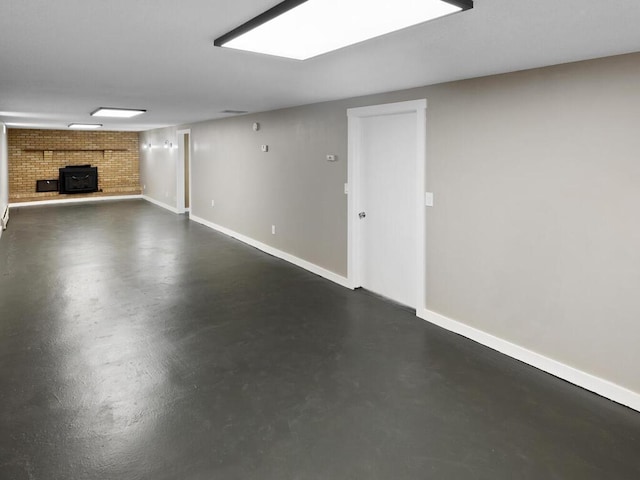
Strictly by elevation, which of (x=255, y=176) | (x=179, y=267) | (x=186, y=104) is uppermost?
(x=186, y=104)

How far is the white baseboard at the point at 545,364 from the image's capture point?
9.05ft

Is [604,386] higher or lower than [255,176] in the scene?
lower

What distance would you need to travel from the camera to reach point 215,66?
3205 mm

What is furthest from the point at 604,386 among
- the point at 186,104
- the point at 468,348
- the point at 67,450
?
the point at 186,104

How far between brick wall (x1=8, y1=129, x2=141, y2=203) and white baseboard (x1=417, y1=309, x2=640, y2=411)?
1229 centimetres

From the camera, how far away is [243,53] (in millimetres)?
2785

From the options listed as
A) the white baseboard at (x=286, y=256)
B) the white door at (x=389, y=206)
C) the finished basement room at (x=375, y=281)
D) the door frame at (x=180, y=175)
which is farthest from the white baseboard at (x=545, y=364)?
the door frame at (x=180, y=175)

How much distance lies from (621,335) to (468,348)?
107cm

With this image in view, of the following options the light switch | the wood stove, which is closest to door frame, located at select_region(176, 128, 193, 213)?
the wood stove

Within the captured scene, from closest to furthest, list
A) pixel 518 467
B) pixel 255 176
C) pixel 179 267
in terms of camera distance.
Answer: pixel 518 467
pixel 179 267
pixel 255 176

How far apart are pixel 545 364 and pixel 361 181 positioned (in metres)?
2.60

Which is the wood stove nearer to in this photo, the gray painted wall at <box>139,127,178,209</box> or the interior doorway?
the gray painted wall at <box>139,127,178,209</box>

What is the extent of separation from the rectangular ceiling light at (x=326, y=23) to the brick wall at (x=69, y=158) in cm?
1221

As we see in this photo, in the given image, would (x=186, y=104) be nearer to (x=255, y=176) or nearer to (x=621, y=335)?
(x=255, y=176)
